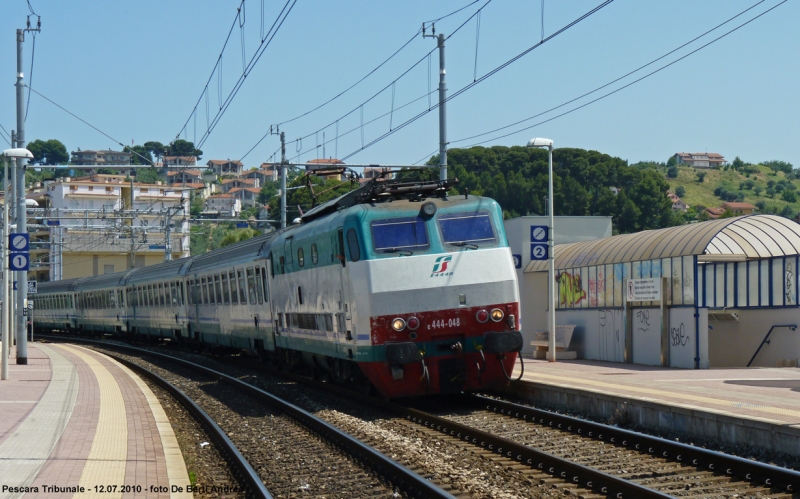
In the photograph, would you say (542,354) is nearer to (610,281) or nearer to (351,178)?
(610,281)

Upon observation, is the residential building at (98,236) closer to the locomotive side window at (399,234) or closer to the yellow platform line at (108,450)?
the yellow platform line at (108,450)

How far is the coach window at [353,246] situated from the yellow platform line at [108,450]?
4254 mm

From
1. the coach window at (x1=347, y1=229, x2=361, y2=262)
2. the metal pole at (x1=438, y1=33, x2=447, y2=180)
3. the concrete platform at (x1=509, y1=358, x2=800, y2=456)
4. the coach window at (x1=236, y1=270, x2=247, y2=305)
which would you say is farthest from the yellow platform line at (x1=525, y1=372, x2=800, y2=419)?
the coach window at (x1=236, y1=270, x2=247, y2=305)

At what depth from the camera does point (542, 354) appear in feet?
86.3

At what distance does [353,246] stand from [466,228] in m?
1.89

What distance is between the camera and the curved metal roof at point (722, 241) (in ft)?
70.0

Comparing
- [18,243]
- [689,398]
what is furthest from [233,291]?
[689,398]

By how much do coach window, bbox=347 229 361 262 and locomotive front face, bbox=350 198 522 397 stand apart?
126 mm

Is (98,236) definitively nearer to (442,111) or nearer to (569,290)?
(442,111)

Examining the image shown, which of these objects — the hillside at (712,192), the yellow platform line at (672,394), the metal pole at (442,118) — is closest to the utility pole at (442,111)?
the metal pole at (442,118)

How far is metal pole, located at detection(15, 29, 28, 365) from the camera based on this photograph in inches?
1126

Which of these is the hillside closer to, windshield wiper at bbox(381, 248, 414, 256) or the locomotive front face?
the locomotive front face

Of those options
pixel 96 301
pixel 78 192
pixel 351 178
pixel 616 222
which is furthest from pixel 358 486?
pixel 78 192

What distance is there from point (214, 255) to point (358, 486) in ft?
72.5
